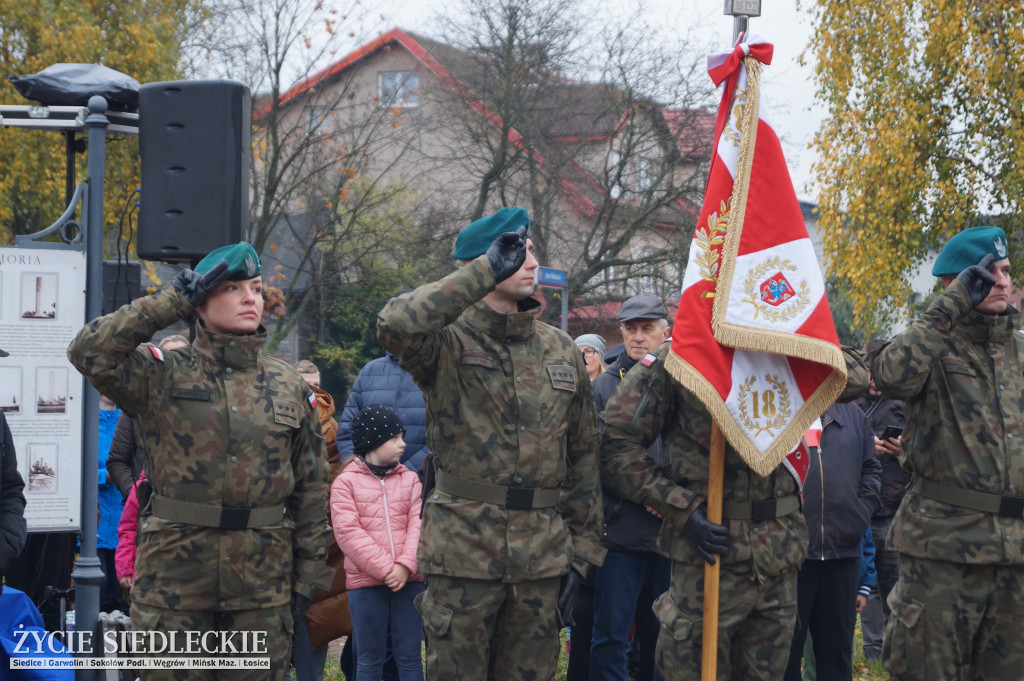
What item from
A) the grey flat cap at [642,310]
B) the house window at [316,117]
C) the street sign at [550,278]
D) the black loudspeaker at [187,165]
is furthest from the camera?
the house window at [316,117]

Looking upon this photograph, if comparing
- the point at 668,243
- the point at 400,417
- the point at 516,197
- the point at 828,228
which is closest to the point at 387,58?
the point at 516,197

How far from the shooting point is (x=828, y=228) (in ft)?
52.5

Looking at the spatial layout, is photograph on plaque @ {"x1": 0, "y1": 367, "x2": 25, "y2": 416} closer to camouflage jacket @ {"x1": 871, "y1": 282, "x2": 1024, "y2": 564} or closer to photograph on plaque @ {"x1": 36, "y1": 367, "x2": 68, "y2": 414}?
photograph on plaque @ {"x1": 36, "y1": 367, "x2": 68, "y2": 414}

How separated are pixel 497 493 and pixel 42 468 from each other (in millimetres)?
2737

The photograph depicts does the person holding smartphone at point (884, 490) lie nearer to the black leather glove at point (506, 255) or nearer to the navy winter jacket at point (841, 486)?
the navy winter jacket at point (841, 486)

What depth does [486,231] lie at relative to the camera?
411 cm

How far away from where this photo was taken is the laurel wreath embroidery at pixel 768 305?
421 cm

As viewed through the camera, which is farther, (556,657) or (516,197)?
(516,197)

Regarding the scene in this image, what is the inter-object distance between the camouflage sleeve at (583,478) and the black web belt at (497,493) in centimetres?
24

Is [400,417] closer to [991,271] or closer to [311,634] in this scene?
[311,634]

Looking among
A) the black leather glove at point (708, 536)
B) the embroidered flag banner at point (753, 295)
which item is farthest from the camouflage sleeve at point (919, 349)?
the black leather glove at point (708, 536)

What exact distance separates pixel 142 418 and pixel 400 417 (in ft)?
7.92

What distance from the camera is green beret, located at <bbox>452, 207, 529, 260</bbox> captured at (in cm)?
406

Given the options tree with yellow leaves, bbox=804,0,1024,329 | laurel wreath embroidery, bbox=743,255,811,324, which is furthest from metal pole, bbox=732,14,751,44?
tree with yellow leaves, bbox=804,0,1024,329
